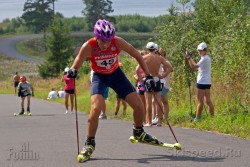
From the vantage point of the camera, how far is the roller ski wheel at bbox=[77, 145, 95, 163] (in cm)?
885

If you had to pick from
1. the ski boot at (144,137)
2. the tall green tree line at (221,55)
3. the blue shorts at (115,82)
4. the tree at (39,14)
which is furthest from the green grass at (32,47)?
the blue shorts at (115,82)

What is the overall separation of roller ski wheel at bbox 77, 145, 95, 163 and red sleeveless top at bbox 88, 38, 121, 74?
46.0 inches

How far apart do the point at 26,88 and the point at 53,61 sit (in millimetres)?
39187

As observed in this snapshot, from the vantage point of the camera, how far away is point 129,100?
374 inches

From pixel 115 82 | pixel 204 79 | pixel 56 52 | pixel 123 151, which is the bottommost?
pixel 123 151

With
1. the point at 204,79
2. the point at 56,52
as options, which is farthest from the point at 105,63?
the point at 56,52

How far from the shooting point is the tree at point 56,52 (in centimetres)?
6125

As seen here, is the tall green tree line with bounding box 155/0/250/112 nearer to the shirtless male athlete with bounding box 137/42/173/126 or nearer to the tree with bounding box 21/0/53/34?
the shirtless male athlete with bounding box 137/42/173/126

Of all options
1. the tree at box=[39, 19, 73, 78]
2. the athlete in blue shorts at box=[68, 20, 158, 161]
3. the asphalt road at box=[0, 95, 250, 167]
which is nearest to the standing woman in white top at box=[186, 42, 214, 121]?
the asphalt road at box=[0, 95, 250, 167]

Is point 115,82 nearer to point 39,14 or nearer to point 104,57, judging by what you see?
point 104,57

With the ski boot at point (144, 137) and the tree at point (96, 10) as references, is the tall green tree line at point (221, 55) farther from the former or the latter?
the tree at point (96, 10)

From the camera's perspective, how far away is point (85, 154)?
29.5 feet

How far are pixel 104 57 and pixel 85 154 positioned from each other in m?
1.45

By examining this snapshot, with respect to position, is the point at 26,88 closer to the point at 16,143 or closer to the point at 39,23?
the point at 16,143
